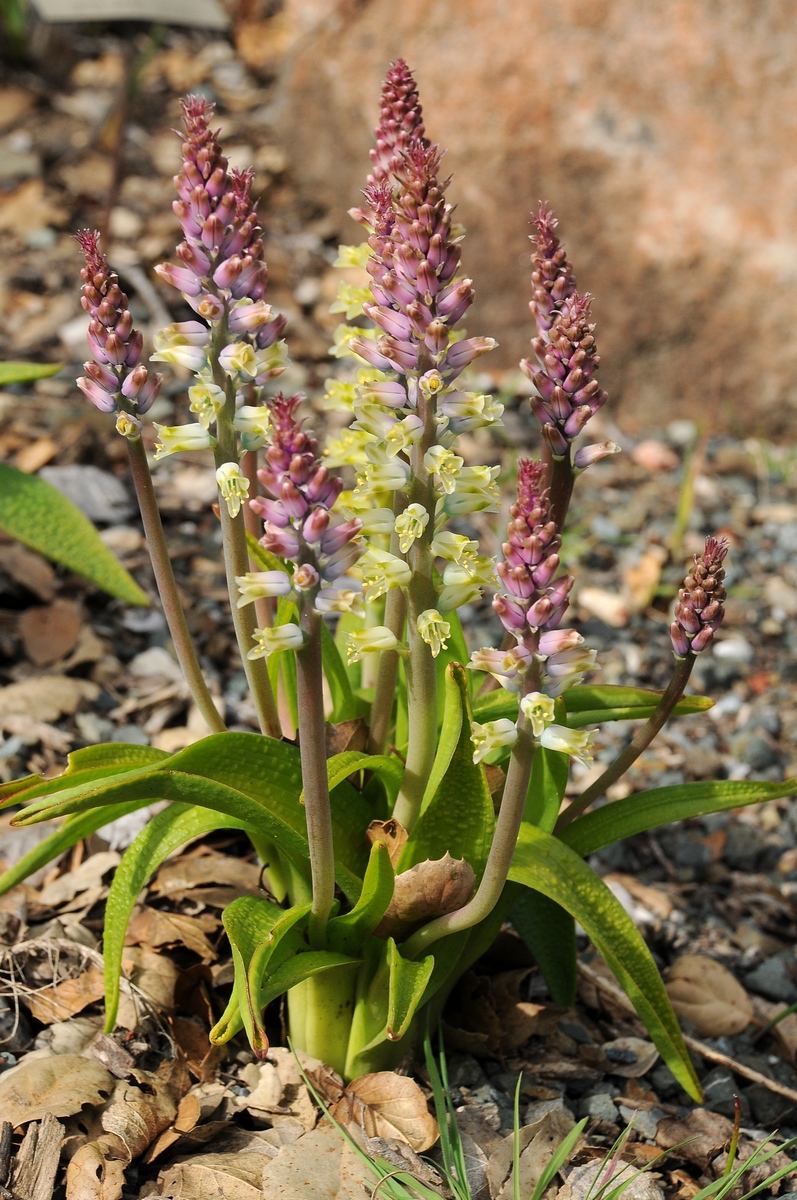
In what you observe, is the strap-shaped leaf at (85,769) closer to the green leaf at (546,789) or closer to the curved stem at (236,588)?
the curved stem at (236,588)

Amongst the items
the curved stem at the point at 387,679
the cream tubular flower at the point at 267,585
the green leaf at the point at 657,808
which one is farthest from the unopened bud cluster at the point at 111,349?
the green leaf at the point at 657,808

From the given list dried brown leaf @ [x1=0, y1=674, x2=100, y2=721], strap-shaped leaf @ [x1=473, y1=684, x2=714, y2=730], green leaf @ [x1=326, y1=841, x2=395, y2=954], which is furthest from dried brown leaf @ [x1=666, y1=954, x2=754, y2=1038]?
dried brown leaf @ [x1=0, y1=674, x2=100, y2=721]

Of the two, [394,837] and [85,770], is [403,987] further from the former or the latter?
[85,770]

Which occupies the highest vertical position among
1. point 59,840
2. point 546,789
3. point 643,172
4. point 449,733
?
point 643,172

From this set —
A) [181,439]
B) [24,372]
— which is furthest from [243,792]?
[24,372]

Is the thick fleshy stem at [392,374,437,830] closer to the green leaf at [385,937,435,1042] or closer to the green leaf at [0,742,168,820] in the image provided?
the green leaf at [385,937,435,1042]
